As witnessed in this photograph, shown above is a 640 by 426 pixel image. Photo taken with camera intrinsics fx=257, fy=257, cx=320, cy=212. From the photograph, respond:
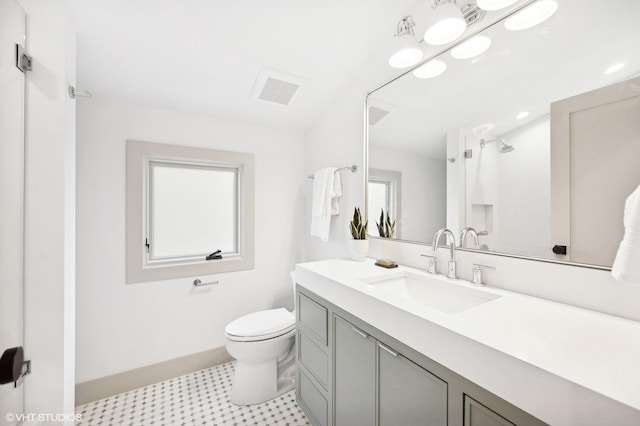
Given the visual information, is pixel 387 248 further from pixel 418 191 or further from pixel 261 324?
pixel 261 324

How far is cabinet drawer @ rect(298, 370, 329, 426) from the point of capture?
1.29 metres

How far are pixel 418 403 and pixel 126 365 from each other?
195 cm

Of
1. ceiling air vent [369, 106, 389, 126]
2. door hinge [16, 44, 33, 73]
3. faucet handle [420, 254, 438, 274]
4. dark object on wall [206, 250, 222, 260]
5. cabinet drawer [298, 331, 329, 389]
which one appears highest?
ceiling air vent [369, 106, 389, 126]

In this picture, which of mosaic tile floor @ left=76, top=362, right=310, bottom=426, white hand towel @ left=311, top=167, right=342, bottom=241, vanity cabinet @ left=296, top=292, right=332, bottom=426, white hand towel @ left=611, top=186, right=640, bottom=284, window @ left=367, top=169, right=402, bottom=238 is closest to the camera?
white hand towel @ left=611, top=186, right=640, bottom=284

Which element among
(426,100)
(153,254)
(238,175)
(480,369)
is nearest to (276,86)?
(238,175)

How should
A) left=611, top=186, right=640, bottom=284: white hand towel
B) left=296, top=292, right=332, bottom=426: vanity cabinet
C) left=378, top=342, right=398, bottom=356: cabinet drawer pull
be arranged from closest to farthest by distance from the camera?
left=611, top=186, right=640, bottom=284: white hand towel
left=378, top=342, right=398, bottom=356: cabinet drawer pull
left=296, top=292, right=332, bottom=426: vanity cabinet

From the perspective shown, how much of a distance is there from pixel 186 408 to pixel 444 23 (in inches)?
99.7

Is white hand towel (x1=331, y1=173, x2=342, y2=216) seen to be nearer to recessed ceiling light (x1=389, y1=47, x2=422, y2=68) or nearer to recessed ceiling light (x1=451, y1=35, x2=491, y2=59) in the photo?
recessed ceiling light (x1=389, y1=47, x2=422, y2=68)

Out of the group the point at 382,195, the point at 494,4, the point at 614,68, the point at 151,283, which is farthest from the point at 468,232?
the point at 151,283

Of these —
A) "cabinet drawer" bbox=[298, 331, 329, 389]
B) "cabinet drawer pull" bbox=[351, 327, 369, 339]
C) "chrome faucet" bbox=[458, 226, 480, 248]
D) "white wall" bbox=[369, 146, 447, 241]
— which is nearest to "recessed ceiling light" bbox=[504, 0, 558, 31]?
"white wall" bbox=[369, 146, 447, 241]

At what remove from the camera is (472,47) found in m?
1.17

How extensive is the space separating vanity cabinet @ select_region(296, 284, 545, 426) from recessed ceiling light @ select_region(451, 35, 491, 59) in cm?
128

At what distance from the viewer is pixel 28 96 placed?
1.00 m

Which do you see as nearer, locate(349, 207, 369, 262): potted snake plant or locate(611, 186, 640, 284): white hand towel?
locate(611, 186, 640, 284): white hand towel
